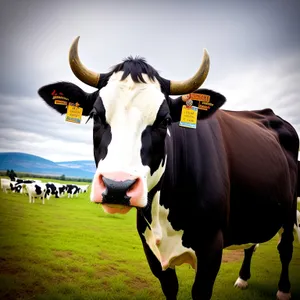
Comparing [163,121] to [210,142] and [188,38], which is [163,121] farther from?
[188,38]

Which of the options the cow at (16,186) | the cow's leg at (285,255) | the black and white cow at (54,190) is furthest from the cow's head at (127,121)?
the cow at (16,186)

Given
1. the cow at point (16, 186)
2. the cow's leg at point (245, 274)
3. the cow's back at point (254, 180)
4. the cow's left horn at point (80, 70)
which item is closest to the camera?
the cow's left horn at point (80, 70)

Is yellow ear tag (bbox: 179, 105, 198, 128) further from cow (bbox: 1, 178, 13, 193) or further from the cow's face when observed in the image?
cow (bbox: 1, 178, 13, 193)

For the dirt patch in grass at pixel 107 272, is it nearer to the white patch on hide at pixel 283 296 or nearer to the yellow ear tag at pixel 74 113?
the white patch on hide at pixel 283 296

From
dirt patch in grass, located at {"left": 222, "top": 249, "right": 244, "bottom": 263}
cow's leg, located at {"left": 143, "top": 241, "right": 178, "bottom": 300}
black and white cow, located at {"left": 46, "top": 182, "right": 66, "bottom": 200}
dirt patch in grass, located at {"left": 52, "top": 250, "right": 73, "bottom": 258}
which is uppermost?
cow's leg, located at {"left": 143, "top": 241, "right": 178, "bottom": 300}

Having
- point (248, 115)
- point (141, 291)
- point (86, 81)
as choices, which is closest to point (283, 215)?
point (248, 115)

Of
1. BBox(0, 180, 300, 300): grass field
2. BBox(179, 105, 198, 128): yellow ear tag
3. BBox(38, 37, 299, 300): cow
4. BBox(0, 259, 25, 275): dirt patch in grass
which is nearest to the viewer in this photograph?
BBox(38, 37, 299, 300): cow

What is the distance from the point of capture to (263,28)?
4.96 metres

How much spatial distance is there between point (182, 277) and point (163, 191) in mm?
3004

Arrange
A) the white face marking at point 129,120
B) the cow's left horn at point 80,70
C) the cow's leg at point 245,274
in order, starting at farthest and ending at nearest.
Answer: the cow's leg at point 245,274 < the cow's left horn at point 80,70 < the white face marking at point 129,120

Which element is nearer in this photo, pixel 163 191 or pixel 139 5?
pixel 163 191

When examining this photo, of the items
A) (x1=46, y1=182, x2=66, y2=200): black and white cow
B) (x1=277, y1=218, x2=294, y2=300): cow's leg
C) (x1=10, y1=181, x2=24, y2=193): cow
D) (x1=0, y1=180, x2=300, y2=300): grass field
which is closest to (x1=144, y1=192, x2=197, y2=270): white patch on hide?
Answer: (x1=0, y1=180, x2=300, y2=300): grass field

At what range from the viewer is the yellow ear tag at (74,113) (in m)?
2.71

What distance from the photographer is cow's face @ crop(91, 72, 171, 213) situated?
1.69m
